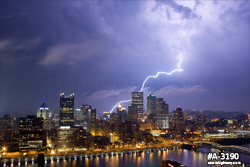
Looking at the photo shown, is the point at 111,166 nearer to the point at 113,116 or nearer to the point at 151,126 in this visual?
the point at 151,126

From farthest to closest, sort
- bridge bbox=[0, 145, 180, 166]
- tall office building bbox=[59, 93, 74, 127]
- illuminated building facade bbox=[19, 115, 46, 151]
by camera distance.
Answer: tall office building bbox=[59, 93, 74, 127] → illuminated building facade bbox=[19, 115, 46, 151] → bridge bbox=[0, 145, 180, 166]

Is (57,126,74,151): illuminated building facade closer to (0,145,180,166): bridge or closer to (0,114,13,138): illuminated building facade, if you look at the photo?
(0,145,180,166): bridge

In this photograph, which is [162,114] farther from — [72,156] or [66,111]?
[72,156]

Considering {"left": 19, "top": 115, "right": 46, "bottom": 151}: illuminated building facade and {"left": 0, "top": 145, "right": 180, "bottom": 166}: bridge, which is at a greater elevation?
{"left": 19, "top": 115, "right": 46, "bottom": 151}: illuminated building facade

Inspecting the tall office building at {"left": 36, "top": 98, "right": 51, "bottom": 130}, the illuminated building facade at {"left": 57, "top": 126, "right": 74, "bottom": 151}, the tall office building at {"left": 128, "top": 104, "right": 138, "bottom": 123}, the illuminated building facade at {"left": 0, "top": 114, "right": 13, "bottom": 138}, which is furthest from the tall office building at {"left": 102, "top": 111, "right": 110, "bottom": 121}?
the illuminated building facade at {"left": 57, "top": 126, "right": 74, "bottom": 151}

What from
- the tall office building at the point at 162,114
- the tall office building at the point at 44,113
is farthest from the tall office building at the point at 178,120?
the tall office building at the point at 44,113

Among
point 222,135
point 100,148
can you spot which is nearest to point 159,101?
point 222,135

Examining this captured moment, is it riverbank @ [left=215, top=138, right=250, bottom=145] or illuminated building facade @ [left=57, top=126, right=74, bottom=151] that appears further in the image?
riverbank @ [left=215, top=138, right=250, bottom=145]
